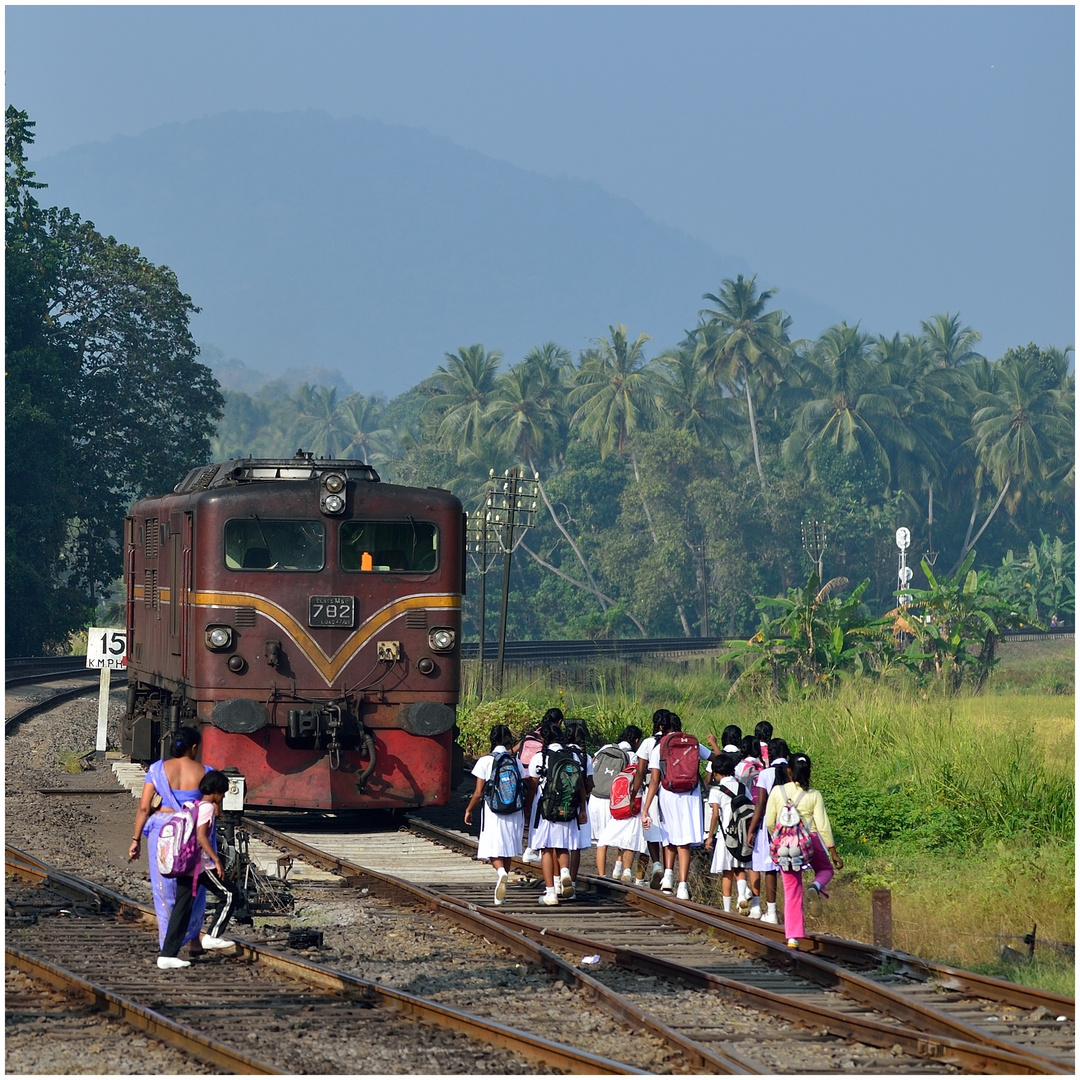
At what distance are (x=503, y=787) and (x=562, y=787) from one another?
461 mm

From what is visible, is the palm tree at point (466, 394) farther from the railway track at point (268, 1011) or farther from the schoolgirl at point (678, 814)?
the railway track at point (268, 1011)

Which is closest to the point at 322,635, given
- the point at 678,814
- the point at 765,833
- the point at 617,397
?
the point at 678,814

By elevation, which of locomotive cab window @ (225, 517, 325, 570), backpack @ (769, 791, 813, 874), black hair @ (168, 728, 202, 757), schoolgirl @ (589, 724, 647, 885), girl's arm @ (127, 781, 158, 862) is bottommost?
schoolgirl @ (589, 724, 647, 885)

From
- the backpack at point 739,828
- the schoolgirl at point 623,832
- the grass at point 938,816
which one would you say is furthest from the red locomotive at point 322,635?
the backpack at point 739,828

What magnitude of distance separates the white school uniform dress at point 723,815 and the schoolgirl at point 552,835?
1.04 meters

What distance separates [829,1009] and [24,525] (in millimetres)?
37358

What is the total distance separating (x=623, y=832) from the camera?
1349 centimetres

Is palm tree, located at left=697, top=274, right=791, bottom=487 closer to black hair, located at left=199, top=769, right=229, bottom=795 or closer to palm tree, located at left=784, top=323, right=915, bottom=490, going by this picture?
palm tree, located at left=784, top=323, right=915, bottom=490

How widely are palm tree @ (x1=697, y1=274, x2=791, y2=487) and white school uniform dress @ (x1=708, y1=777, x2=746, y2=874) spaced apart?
6946cm

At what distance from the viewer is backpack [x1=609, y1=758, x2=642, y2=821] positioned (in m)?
13.2

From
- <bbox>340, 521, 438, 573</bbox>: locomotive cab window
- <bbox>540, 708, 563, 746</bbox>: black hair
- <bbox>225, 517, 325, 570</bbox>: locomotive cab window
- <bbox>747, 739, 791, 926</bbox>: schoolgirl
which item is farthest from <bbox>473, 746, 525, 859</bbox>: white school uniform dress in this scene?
<bbox>225, 517, 325, 570</bbox>: locomotive cab window

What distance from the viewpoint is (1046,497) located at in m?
77.9

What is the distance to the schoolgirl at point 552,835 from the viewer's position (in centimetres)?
1253

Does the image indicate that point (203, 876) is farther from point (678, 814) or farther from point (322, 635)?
point (322, 635)
